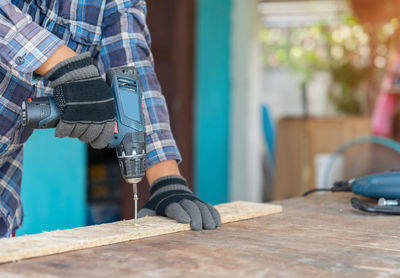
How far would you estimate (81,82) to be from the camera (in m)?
1.07

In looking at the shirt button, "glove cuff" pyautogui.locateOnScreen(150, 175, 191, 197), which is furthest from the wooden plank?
the shirt button

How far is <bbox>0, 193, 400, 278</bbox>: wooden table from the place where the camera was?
0.79 m

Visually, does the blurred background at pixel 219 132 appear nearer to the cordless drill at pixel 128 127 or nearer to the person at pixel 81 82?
the person at pixel 81 82

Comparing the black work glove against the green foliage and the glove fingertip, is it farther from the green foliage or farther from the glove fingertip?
the green foliage

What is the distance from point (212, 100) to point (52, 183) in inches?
76.8

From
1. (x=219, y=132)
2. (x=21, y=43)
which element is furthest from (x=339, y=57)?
(x=21, y=43)

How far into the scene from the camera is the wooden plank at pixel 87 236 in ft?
2.88

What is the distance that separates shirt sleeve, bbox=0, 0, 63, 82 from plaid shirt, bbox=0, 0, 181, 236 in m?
0.19

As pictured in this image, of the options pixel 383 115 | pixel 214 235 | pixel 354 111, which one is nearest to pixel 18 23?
pixel 214 235

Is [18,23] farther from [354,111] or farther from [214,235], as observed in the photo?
[354,111]

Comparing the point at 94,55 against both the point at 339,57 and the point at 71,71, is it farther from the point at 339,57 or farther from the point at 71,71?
the point at 339,57

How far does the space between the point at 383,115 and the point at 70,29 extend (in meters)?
4.00

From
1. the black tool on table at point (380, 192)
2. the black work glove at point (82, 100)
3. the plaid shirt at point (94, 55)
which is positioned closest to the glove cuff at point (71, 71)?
the black work glove at point (82, 100)

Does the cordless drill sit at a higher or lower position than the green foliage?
lower
